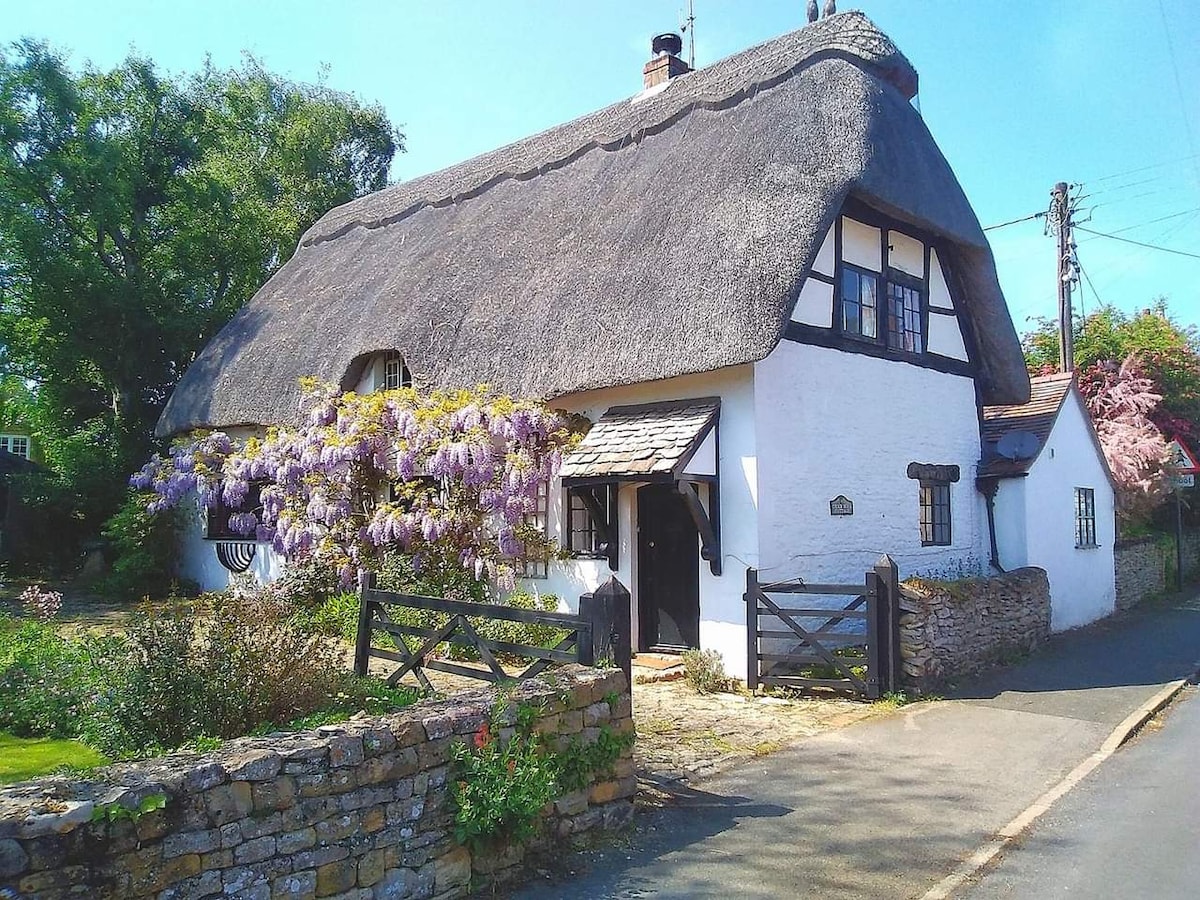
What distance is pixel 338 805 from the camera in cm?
405

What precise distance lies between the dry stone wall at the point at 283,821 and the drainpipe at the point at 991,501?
10299mm

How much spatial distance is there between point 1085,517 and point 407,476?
11547 mm

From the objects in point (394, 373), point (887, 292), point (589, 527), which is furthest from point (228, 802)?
point (394, 373)

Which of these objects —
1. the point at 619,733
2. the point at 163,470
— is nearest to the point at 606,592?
the point at 619,733

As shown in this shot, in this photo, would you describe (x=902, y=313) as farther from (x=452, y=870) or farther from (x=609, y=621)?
(x=452, y=870)

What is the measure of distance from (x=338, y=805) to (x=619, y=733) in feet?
6.57

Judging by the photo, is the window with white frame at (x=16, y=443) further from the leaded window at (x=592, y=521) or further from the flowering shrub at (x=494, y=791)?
the flowering shrub at (x=494, y=791)

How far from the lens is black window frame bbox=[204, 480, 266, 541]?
16.3 metres

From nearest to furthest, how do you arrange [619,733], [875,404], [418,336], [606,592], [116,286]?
[619,733] < [606,592] < [875,404] < [418,336] < [116,286]

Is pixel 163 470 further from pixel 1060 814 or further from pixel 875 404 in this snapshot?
pixel 1060 814

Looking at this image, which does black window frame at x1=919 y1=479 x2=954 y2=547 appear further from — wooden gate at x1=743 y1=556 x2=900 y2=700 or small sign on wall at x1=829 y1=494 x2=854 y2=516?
wooden gate at x1=743 y1=556 x2=900 y2=700

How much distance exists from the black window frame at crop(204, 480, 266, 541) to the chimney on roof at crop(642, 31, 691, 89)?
10376 mm

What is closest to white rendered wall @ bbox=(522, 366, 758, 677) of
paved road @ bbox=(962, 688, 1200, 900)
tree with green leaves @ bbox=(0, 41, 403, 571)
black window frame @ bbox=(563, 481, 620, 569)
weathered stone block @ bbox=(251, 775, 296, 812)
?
black window frame @ bbox=(563, 481, 620, 569)

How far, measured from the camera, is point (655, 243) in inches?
437
